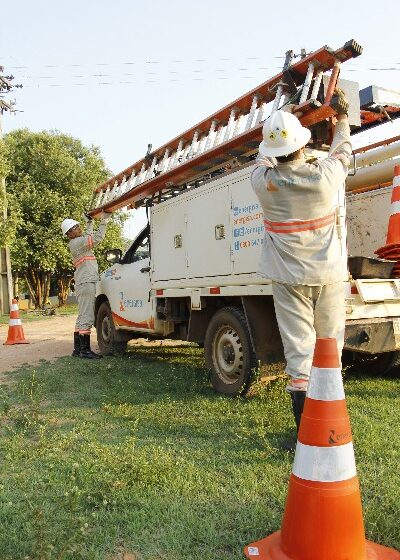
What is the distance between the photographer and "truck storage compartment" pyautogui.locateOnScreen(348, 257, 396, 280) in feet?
15.3

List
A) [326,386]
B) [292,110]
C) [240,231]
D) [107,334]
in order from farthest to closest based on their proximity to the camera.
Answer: [107,334] < [240,231] < [292,110] < [326,386]

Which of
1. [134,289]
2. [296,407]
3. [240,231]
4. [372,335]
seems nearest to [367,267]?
[372,335]

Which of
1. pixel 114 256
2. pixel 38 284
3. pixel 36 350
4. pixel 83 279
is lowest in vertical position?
pixel 36 350

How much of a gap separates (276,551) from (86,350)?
21.0 ft

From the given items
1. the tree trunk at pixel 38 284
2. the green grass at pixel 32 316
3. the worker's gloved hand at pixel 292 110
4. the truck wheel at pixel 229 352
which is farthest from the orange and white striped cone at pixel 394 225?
the tree trunk at pixel 38 284

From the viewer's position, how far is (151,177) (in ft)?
22.0

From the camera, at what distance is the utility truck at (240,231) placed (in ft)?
14.8

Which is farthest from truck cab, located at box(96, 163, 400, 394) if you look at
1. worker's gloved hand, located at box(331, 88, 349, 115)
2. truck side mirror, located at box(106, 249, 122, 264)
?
worker's gloved hand, located at box(331, 88, 349, 115)

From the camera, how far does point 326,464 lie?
2248 mm

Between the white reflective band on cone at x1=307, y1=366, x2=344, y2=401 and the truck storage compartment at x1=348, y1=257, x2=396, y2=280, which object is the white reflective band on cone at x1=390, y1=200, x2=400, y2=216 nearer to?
the truck storage compartment at x1=348, y1=257, x2=396, y2=280

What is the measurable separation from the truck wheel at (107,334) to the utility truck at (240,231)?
1.04 m

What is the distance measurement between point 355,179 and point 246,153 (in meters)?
1.52

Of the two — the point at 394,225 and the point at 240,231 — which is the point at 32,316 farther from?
the point at 394,225

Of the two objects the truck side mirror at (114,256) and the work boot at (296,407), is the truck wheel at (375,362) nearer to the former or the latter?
the work boot at (296,407)
